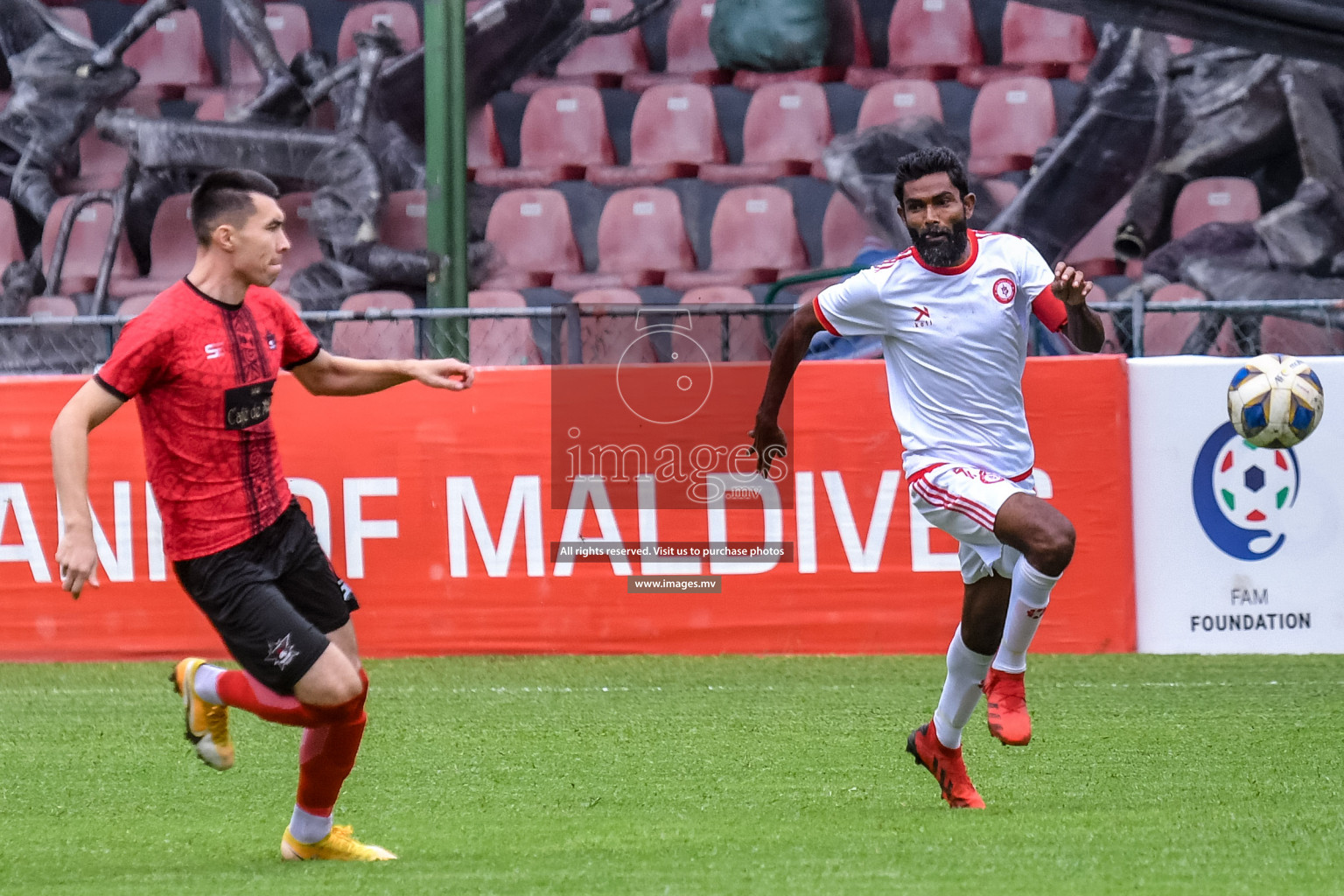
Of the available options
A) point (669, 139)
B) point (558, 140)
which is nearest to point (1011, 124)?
point (669, 139)

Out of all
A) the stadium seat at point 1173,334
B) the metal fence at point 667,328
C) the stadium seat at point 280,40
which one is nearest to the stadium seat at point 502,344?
the metal fence at point 667,328

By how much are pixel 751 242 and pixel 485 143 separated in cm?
259

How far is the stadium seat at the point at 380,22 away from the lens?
14.5 metres

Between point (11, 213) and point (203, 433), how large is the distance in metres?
11.5

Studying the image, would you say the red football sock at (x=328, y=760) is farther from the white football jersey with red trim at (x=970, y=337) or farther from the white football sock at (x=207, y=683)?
the white football jersey with red trim at (x=970, y=337)

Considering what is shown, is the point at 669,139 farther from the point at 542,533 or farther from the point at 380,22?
the point at 542,533

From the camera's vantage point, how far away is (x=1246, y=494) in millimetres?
7742

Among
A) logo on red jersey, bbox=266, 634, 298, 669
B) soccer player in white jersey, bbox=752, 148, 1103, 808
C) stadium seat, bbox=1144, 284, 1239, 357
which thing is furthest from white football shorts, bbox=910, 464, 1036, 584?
stadium seat, bbox=1144, 284, 1239, 357

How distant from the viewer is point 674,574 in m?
8.01

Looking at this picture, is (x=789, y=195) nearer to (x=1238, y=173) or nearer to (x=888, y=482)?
(x=1238, y=173)

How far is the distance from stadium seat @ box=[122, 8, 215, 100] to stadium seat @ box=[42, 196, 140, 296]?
132cm

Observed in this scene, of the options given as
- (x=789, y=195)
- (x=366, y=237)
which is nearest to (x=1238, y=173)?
(x=789, y=195)

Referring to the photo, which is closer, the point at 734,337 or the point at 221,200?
the point at 221,200

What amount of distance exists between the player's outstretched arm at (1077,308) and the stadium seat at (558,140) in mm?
9812
